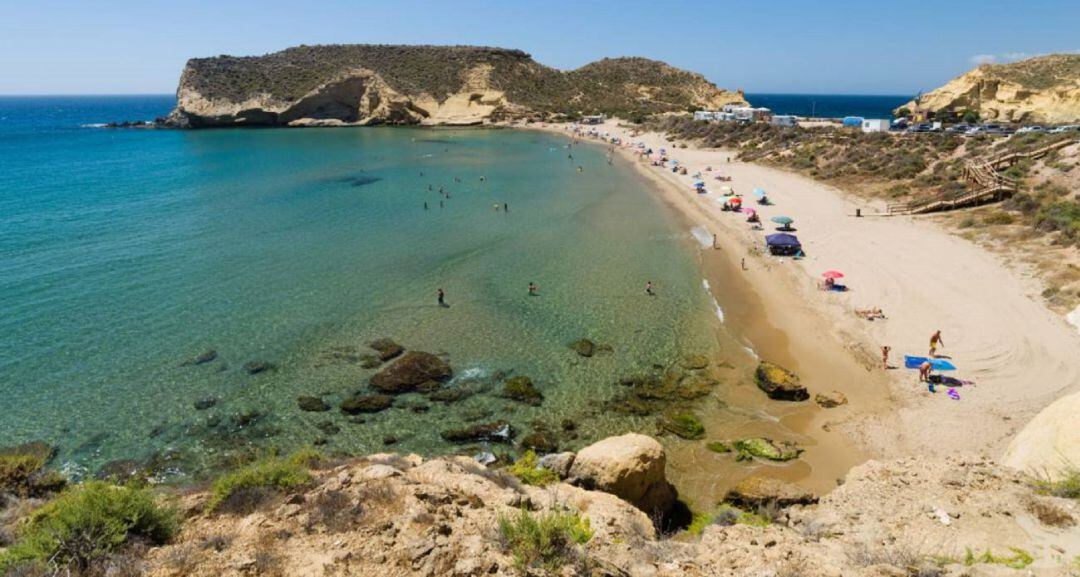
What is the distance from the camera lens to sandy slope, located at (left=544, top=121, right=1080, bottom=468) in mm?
16453

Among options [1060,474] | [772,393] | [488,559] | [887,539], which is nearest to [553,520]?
[488,559]

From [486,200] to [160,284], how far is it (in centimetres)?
2723

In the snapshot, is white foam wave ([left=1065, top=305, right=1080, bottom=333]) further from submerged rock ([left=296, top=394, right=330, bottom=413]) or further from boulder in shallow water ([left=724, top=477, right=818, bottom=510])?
submerged rock ([left=296, top=394, right=330, bottom=413])

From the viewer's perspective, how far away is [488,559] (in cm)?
736

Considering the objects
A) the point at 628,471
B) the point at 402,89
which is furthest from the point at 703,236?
the point at 402,89

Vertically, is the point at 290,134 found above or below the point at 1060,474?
above

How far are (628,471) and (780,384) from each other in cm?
904

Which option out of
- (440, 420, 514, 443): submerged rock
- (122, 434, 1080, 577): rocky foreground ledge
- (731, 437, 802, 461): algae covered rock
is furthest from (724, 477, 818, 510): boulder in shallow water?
(440, 420, 514, 443): submerged rock

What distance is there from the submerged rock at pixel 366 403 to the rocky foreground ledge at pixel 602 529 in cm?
644

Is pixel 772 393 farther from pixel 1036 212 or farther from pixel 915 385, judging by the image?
pixel 1036 212

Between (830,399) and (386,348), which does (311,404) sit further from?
(830,399)

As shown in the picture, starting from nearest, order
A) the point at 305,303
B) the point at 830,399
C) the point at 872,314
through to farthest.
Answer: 1. the point at 830,399
2. the point at 872,314
3. the point at 305,303

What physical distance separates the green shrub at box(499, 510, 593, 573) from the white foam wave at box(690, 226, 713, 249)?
1194 inches

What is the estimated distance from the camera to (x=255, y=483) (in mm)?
10031
